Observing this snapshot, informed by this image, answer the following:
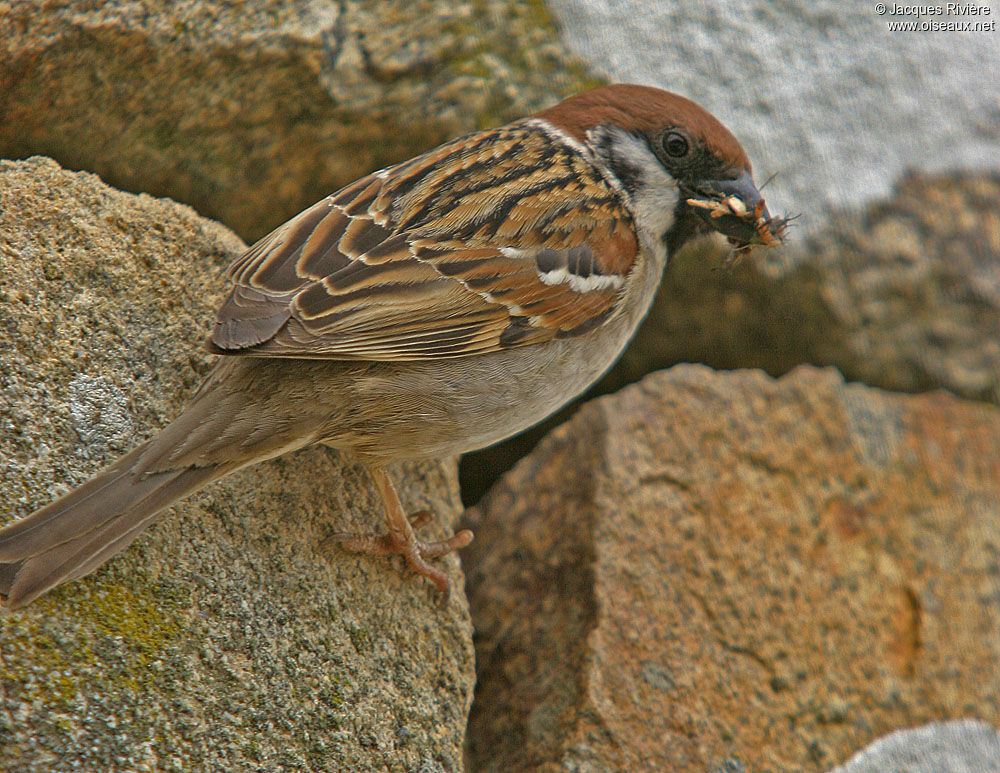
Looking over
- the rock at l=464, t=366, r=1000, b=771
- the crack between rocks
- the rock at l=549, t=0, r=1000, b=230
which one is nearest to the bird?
the rock at l=464, t=366, r=1000, b=771

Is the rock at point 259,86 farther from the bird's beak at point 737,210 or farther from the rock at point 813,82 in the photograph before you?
the bird's beak at point 737,210

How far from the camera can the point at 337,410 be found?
240 cm

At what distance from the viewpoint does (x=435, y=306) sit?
8.16 feet

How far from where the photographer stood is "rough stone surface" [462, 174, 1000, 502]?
3.85 meters

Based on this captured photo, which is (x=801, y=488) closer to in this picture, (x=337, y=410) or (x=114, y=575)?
Result: (x=337, y=410)

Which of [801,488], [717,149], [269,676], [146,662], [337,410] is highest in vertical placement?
[717,149]

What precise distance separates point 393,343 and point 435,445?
A: 34 cm

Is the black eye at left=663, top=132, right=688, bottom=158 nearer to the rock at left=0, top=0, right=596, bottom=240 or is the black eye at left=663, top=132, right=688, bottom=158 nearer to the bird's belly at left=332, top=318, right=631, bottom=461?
the bird's belly at left=332, top=318, right=631, bottom=461

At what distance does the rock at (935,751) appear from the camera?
9.56 feet

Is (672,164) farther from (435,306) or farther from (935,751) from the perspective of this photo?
(935,751)

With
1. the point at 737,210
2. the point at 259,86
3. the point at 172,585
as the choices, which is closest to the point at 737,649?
the point at 737,210

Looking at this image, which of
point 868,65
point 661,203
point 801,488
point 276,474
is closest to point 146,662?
point 276,474

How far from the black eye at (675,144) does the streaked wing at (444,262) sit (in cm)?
22

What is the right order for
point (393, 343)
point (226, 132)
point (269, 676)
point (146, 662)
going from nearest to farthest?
point (146, 662), point (269, 676), point (393, 343), point (226, 132)
